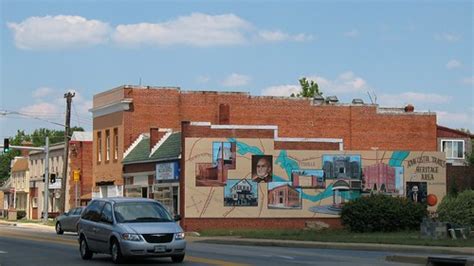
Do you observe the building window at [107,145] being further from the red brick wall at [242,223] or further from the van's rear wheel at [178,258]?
the van's rear wheel at [178,258]

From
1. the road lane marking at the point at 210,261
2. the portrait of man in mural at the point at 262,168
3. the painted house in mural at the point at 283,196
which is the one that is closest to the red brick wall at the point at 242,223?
the painted house in mural at the point at 283,196

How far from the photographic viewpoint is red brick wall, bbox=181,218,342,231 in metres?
44.3

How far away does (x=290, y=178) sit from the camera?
1800 inches

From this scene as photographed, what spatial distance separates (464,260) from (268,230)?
24.2 metres

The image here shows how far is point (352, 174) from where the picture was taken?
46.9m

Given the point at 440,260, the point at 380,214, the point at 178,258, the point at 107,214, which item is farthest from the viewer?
the point at 380,214

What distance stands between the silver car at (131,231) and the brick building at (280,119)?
1330 inches

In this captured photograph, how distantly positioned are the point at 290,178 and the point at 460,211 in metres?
11.8

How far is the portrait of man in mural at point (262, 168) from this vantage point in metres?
45.2

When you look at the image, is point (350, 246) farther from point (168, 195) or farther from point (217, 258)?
point (168, 195)

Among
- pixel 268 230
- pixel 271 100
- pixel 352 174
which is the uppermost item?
pixel 271 100

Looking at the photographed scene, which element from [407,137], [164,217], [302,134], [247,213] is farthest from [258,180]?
[164,217]

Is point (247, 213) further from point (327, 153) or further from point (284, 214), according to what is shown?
point (327, 153)

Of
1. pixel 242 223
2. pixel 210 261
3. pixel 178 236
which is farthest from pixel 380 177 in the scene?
pixel 178 236
